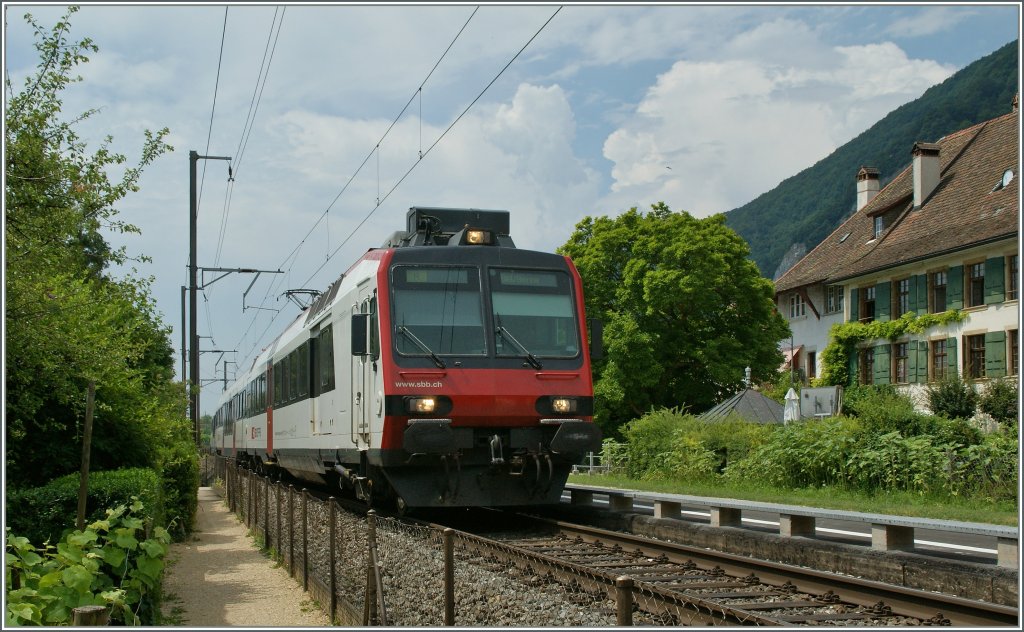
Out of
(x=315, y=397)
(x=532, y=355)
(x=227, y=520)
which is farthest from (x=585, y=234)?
(x=532, y=355)

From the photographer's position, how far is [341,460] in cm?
1533

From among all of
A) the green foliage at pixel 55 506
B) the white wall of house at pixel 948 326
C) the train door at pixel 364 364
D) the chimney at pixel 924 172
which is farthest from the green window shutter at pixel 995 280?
the green foliage at pixel 55 506

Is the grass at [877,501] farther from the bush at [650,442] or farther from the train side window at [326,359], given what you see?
the train side window at [326,359]

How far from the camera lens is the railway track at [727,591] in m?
7.08

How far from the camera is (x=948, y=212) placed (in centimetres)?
4003

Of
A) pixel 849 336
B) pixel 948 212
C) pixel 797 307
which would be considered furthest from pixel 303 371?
pixel 797 307

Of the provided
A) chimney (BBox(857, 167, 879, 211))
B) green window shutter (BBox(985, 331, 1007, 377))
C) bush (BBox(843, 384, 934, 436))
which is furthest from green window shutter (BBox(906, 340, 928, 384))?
chimney (BBox(857, 167, 879, 211))

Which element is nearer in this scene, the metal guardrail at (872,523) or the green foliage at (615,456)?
the metal guardrail at (872,523)

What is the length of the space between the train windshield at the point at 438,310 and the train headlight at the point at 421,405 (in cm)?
57

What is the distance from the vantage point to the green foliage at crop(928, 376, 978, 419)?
33719 millimetres

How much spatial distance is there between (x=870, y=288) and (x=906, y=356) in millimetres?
3953

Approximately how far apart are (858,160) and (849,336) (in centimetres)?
12115

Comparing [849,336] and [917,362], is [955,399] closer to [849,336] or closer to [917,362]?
[917,362]

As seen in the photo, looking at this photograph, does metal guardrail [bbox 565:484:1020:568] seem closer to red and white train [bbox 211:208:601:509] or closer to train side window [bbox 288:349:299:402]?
red and white train [bbox 211:208:601:509]
